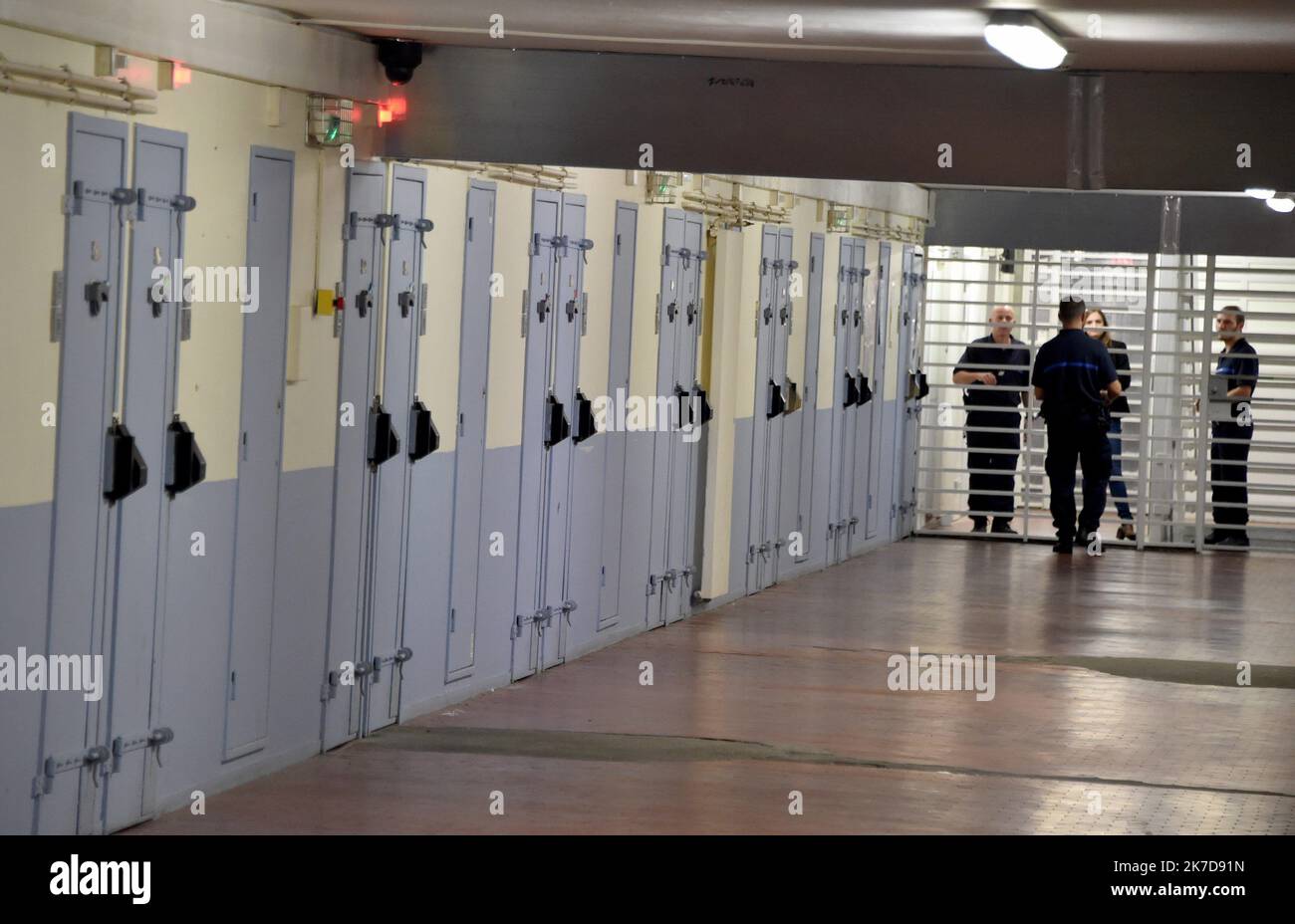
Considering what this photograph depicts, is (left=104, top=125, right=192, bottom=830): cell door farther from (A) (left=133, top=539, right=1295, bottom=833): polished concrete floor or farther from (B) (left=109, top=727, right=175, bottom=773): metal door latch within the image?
(A) (left=133, top=539, right=1295, bottom=833): polished concrete floor

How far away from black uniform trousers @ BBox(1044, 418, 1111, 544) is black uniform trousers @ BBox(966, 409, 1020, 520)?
801 mm

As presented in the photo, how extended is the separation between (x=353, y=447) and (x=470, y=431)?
1.09 meters

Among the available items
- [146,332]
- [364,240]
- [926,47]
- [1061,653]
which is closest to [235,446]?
[146,332]

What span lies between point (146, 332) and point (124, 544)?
718 millimetres

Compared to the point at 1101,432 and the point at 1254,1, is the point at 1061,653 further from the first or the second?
the point at 1254,1

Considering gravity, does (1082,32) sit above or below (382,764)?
above

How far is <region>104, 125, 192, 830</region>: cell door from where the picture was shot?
6273mm

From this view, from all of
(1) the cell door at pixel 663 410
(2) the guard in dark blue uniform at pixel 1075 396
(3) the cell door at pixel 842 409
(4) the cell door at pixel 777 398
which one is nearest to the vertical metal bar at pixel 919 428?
(2) the guard in dark blue uniform at pixel 1075 396

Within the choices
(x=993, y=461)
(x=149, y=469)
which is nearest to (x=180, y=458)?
(x=149, y=469)

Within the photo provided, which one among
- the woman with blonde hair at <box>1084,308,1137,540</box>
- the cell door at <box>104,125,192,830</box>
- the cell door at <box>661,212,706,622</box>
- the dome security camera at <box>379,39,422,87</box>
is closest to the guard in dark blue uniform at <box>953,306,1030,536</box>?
the woman with blonde hair at <box>1084,308,1137,540</box>

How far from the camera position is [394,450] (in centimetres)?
826

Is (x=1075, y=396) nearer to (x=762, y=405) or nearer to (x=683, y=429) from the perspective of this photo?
(x=762, y=405)
